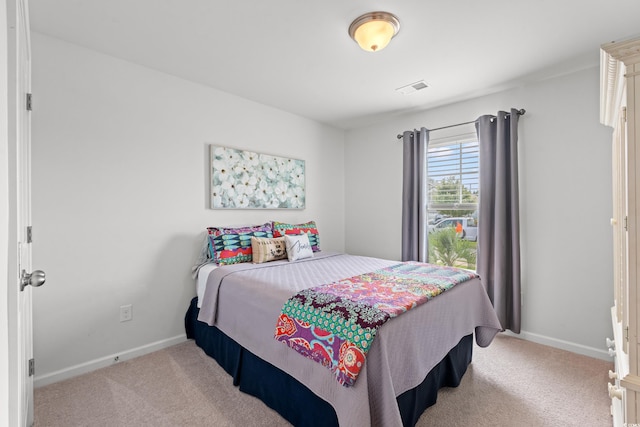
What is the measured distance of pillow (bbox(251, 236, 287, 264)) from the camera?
2.72m

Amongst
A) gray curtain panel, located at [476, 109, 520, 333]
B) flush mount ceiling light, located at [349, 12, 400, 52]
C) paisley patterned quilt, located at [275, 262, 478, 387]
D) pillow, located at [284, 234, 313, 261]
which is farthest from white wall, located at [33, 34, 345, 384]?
gray curtain panel, located at [476, 109, 520, 333]

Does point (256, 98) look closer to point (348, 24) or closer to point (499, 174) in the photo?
point (348, 24)

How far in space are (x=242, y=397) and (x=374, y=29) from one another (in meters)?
2.51

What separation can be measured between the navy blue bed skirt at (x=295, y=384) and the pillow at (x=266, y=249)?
701 millimetres

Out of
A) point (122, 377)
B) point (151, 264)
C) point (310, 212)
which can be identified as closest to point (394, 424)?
point (122, 377)

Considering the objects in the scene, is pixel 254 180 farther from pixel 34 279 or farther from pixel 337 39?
pixel 34 279

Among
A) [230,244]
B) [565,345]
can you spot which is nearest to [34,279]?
[230,244]

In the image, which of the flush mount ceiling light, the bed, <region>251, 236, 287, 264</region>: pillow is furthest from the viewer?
<region>251, 236, 287, 264</region>: pillow

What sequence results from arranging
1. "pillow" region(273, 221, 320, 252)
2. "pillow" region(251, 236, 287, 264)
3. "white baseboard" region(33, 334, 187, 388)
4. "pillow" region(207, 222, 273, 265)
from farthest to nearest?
"pillow" region(273, 221, 320, 252) → "pillow" region(251, 236, 287, 264) → "pillow" region(207, 222, 273, 265) → "white baseboard" region(33, 334, 187, 388)

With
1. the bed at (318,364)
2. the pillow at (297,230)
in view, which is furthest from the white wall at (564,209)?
the pillow at (297,230)

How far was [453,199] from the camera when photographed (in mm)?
3316

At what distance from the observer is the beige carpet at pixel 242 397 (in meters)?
1.70

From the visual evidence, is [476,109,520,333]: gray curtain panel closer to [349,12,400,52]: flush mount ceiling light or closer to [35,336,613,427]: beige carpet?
[35,336,613,427]: beige carpet

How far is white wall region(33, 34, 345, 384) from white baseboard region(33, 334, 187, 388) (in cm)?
1
